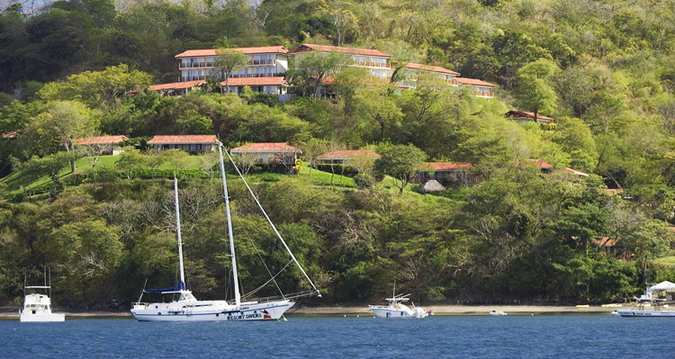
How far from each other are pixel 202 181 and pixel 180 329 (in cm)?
2878

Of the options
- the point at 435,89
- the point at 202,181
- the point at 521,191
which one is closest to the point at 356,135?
the point at 435,89

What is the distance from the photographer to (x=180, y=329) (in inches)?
3386

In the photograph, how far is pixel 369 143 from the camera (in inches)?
4998

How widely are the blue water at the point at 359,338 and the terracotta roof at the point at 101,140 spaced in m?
35.5

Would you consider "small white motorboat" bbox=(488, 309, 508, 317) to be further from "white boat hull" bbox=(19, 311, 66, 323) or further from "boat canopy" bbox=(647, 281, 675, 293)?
"white boat hull" bbox=(19, 311, 66, 323)

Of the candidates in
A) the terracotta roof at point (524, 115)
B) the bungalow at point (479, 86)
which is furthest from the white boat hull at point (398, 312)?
the bungalow at point (479, 86)

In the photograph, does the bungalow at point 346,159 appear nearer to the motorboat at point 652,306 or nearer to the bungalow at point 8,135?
the motorboat at point 652,306

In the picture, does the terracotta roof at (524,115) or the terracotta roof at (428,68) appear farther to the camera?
the terracotta roof at (428,68)

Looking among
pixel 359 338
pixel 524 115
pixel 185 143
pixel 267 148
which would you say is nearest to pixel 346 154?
pixel 267 148

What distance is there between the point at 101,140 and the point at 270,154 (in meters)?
19.2

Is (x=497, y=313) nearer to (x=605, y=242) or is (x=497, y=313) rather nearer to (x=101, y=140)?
(x=605, y=242)

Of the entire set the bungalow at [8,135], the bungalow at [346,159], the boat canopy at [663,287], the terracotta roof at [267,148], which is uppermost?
the bungalow at [8,135]

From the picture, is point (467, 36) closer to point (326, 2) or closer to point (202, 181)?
point (326, 2)

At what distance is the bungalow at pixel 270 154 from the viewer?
118312mm
